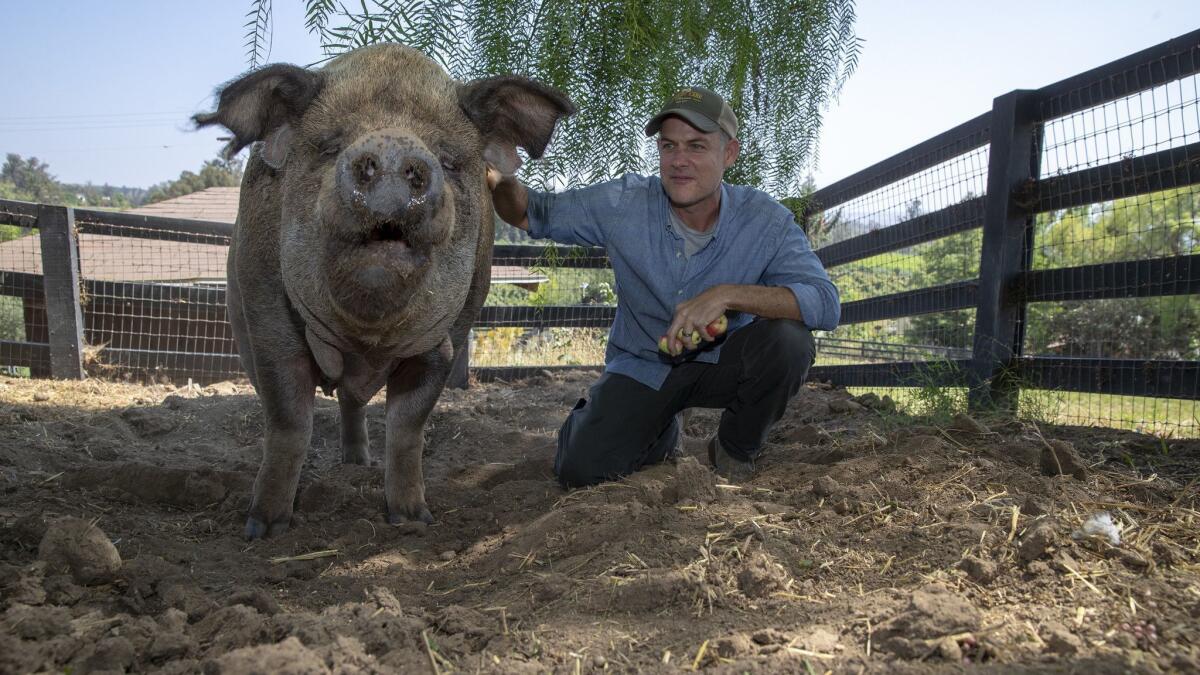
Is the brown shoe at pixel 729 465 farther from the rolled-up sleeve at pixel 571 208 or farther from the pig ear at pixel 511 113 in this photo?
the pig ear at pixel 511 113

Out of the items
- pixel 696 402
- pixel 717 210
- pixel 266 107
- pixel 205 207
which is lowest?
pixel 696 402

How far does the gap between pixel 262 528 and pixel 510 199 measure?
5.67 feet

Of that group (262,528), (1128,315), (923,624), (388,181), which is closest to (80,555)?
(262,528)

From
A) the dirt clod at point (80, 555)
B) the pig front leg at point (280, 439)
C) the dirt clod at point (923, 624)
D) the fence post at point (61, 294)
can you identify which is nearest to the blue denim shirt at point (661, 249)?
the pig front leg at point (280, 439)

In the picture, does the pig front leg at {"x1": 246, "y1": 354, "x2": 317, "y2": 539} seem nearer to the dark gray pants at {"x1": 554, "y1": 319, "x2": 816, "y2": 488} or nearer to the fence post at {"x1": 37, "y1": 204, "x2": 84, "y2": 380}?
the dark gray pants at {"x1": 554, "y1": 319, "x2": 816, "y2": 488}

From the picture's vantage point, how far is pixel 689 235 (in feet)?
13.3

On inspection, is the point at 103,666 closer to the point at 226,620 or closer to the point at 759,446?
the point at 226,620

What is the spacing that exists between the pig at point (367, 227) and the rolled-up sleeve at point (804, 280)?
4.01 feet

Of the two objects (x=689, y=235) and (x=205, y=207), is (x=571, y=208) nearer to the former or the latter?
(x=689, y=235)

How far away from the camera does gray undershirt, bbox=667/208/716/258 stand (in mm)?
4039

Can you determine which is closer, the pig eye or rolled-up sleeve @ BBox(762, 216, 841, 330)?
the pig eye

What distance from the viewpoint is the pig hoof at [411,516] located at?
139 inches

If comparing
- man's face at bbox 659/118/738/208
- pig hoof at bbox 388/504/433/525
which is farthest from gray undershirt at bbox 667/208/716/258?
pig hoof at bbox 388/504/433/525

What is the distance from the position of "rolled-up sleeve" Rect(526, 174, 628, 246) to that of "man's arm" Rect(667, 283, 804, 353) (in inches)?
31.1
